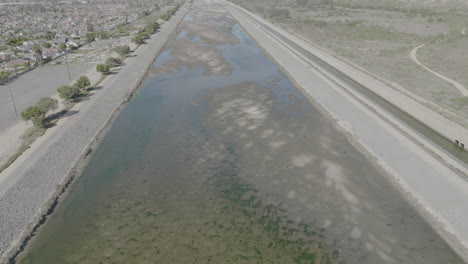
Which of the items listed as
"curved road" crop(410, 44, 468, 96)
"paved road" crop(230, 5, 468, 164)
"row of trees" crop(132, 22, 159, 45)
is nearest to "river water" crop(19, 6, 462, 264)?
"paved road" crop(230, 5, 468, 164)

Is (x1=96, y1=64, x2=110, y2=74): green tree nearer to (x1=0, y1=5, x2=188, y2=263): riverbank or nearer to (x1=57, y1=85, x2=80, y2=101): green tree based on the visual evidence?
(x1=0, y1=5, x2=188, y2=263): riverbank

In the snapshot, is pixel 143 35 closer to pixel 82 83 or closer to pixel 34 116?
pixel 82 83

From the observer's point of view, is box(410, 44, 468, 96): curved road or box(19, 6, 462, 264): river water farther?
box(410, 44, 468, 96): curved road

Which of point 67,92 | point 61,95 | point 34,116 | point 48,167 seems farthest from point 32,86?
point 48,167

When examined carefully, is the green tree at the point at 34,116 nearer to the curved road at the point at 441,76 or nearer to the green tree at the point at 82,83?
the green tree at the point at 82,83

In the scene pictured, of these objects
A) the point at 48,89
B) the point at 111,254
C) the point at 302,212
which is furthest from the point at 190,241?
the point at 48,89
